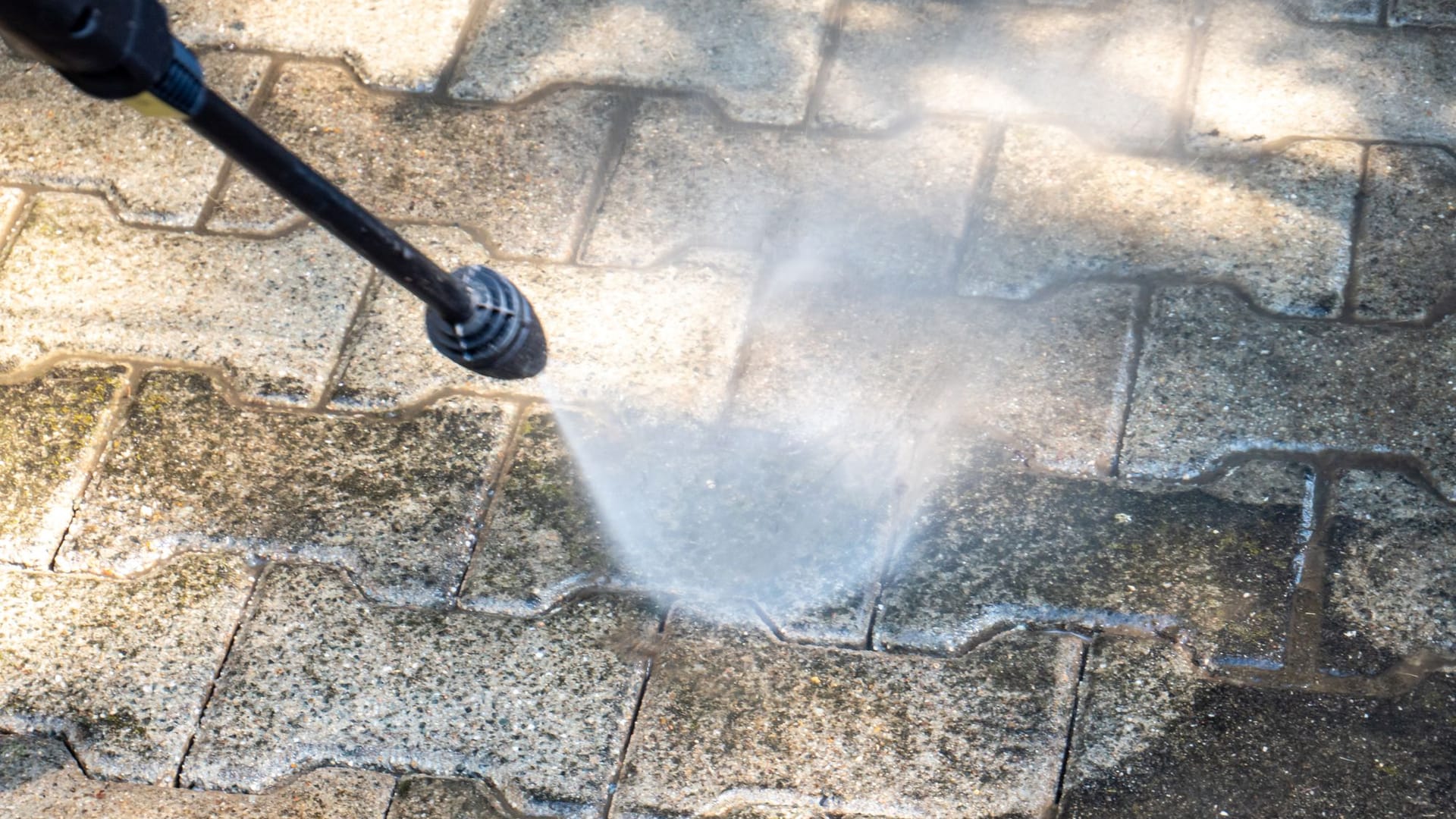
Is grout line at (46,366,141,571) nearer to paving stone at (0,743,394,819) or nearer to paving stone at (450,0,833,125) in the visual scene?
paving stone at (0,743,394,819)

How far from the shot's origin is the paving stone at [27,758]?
2365 millimetres

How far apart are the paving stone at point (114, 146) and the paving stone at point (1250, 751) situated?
2.23 m

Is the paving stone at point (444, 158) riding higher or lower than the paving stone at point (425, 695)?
higher

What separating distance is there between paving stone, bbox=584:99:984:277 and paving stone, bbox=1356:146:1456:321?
81 centimetres

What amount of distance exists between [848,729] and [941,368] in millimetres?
787

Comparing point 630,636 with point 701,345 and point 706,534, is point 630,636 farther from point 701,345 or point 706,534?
point 701,345

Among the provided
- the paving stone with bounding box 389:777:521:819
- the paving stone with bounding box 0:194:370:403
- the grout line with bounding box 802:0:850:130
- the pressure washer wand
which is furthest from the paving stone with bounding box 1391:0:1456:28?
the paving stone with bounding box 389:777:521:819

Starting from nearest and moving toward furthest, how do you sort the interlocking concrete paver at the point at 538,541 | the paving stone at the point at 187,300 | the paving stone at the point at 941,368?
the interlocking concrete paver at the point at 538,541 < the paving stone at the point at 941,368 < the paving stone at the point at 187,300

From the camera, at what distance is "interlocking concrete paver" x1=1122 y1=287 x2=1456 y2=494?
2574 mm

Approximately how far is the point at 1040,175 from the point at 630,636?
1.37 metres

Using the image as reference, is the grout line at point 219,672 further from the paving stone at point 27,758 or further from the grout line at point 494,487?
the grout line at point 494,487

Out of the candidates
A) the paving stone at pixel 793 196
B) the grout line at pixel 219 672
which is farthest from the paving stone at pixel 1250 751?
the grout line at pixel 219 672

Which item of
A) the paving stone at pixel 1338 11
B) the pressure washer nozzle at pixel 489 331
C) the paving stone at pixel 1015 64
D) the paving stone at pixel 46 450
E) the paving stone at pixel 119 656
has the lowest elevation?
the paving stone at pixel 119 656

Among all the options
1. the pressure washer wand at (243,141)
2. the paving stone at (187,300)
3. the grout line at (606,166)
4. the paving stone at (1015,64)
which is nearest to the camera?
the pressure washer wand at (243,141)
